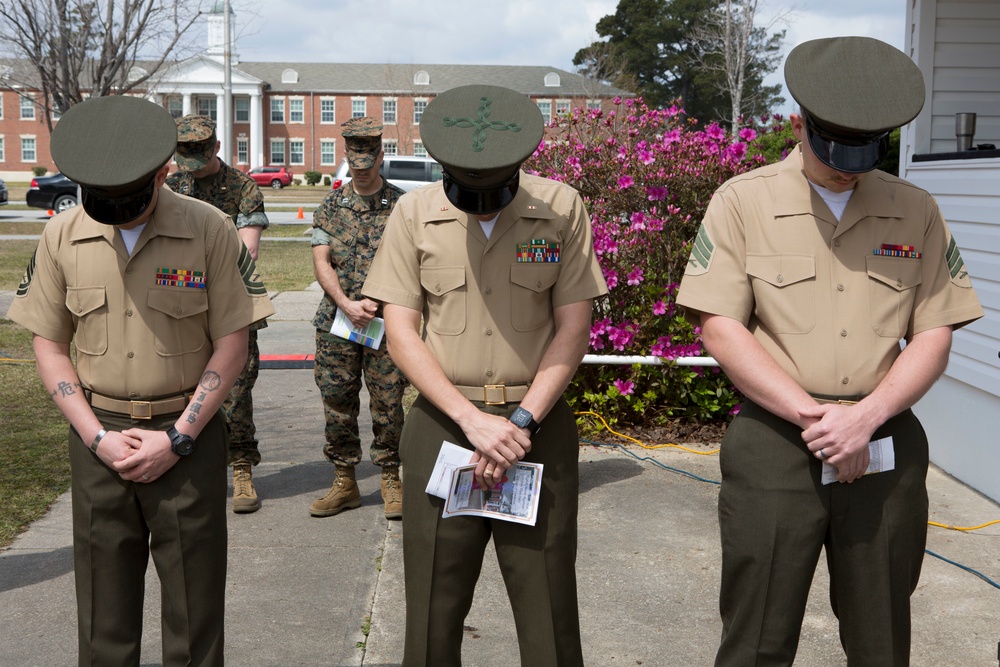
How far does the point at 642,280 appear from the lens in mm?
6922

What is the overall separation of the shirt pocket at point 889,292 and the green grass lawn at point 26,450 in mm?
4255

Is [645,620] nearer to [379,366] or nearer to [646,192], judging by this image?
[379,366]

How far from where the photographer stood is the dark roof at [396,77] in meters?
75.0

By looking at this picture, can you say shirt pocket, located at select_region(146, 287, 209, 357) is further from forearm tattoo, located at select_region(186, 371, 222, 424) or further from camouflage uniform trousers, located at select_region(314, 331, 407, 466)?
camouflage uniform trousers, located at select_region(314, 331, 407, 466)

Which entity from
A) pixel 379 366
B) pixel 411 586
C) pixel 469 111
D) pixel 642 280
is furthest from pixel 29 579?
pixel 642 280

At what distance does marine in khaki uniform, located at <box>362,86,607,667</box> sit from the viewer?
297 cm

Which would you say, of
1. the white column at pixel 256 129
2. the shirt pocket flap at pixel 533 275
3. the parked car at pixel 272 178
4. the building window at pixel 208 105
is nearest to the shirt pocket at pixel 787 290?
the shirt pocket flap at pixel 533 275

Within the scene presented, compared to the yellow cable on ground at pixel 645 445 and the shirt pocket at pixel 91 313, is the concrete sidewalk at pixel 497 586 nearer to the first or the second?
the yellow cable on ground at pixel 645 445

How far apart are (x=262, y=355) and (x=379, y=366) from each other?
4.76 meters

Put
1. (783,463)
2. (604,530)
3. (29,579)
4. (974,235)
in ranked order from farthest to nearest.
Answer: (974,235) → (604,530) → (29,579) → (783,463)

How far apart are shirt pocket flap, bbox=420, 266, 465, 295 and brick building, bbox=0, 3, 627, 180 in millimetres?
69811

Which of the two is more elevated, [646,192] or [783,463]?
[646,192]

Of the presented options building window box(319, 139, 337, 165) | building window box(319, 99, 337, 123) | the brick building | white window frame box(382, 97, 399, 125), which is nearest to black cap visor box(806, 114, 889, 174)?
the brick building

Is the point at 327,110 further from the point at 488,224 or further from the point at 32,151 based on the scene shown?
the point at 488,224
